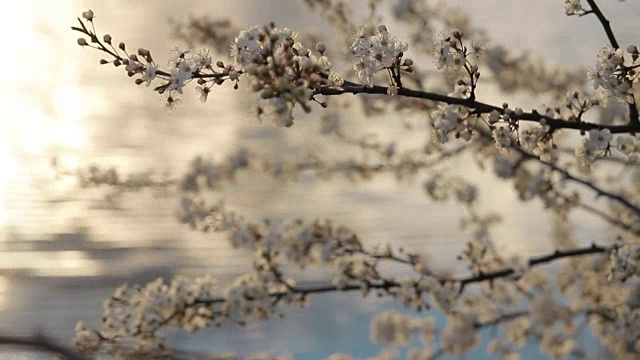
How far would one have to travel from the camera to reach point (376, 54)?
2.75ft

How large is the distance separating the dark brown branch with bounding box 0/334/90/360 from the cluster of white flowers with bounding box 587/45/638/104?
2.09ft

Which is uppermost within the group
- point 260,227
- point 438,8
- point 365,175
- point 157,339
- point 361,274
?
point 438,8

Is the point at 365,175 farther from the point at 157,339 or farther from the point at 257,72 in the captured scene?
the point at 257,72

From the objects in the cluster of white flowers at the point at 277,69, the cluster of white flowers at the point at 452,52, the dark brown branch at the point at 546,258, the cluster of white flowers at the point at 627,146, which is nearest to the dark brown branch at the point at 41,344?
the cluster of white flowers at the point at 277,69

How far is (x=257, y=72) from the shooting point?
2.42 feet

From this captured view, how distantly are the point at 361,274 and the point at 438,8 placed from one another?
1074 millimetres

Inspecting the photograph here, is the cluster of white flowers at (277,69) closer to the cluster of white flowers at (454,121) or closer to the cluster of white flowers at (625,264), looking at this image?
the cluster of white flowers at (454,121)

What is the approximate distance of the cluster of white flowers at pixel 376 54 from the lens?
2.75 feet

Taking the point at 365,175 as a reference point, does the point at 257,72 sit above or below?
below

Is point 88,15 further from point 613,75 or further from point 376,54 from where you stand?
point 613,75

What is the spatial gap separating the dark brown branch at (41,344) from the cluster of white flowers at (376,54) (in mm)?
450

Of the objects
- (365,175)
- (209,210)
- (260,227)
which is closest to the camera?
(260,227)

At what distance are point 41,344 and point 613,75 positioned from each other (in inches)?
25.9

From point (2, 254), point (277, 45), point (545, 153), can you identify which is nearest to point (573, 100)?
point (545, 153)
